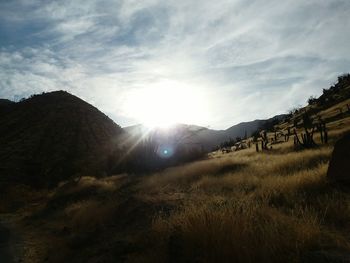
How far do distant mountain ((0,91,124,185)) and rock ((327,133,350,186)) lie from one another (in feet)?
121

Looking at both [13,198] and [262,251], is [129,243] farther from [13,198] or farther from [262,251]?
[13,198]

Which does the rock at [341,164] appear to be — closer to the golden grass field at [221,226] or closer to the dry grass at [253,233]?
the golden grass field at [221,226]


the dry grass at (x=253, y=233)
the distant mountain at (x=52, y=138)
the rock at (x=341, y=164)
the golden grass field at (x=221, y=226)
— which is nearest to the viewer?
the dry grass at (x=253, y=233)

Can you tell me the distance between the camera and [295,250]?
207 inches

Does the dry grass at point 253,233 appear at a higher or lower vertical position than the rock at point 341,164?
lower

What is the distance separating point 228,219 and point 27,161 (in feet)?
159

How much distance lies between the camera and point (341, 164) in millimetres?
10609

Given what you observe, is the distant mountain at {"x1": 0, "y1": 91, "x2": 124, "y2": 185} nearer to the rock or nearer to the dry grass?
the rock

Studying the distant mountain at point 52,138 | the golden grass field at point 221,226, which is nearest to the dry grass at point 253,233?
the golden grass field at point 221,226

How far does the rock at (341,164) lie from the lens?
34.0ft

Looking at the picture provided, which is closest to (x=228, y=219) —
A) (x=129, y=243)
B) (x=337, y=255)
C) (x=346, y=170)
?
(x=337, y=255)

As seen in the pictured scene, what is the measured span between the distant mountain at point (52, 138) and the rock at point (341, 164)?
3677cm

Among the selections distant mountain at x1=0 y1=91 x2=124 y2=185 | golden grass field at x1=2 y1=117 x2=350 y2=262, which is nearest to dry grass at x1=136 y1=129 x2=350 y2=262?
golden grass field at x1=2 y1=117 x2=350 y2=262

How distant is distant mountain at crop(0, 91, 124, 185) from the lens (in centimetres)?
4647
